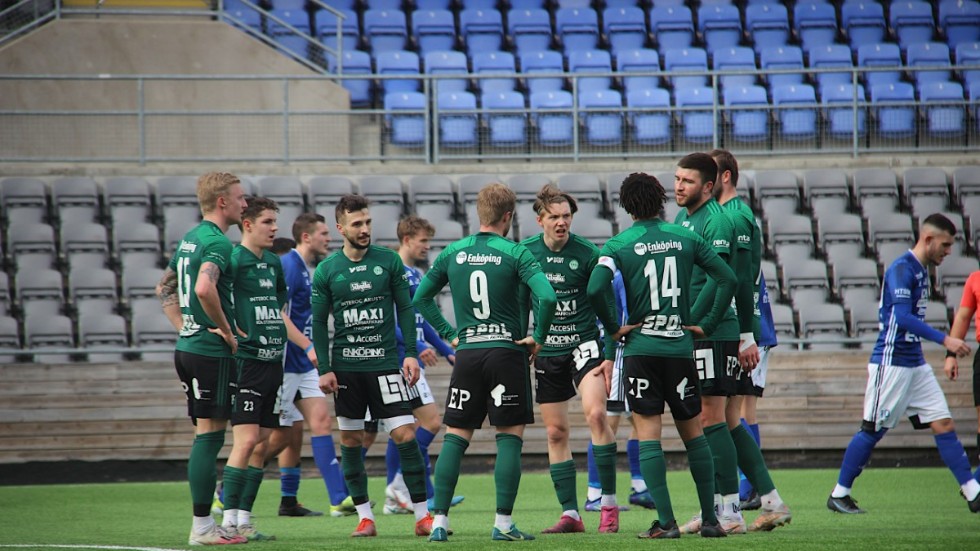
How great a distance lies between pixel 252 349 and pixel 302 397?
1935 mm

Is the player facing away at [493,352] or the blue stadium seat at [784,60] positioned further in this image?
the blue stadium seat at [784,60]

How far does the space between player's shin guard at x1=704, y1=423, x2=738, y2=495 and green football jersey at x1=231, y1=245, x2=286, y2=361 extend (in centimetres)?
279

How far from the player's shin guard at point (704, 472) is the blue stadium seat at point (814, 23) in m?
14.6

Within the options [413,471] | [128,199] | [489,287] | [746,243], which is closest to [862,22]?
[128,199]

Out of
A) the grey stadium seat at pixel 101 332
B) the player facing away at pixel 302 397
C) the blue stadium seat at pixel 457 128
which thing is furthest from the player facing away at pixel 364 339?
the blue stadium seat at pixel 457 128

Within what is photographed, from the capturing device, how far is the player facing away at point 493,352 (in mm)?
6617

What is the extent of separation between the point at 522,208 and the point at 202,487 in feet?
30.7

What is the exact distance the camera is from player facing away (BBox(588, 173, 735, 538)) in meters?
6.48

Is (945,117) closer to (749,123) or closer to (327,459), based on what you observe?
(749,123)

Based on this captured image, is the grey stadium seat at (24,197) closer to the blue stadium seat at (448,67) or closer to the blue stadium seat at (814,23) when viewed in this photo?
the blue stadium seat at (448,67)

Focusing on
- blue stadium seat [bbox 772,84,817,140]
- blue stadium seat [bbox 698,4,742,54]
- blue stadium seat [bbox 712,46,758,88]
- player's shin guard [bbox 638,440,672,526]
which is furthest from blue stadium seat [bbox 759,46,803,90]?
player's shin guard [bbox 638,440,672,526]

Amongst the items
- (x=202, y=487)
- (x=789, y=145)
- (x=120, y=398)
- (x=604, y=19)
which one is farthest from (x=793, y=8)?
(x=202, y=487)

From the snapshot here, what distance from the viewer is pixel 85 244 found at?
15.2m

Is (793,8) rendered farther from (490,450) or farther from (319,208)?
(490,450)
